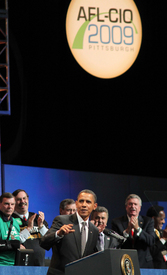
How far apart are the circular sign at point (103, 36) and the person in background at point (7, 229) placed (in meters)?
4.21

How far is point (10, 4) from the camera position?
26.3 feet

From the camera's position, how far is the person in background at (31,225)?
200 inches

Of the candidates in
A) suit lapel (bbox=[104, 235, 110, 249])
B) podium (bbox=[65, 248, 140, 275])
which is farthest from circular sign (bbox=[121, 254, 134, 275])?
suit lapel (bbox=[104, 235, 110, 249])

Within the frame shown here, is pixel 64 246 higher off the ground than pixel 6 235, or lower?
lower

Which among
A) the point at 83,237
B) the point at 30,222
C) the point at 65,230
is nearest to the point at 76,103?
the point at 30,222

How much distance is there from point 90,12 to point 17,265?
210 inches

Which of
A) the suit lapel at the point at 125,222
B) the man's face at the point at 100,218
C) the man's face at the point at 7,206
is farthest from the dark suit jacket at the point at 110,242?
the man's face at the point at 7,206

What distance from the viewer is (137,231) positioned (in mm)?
5113

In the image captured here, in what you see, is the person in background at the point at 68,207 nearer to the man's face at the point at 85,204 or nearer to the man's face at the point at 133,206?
the man's face at the point at 133,206

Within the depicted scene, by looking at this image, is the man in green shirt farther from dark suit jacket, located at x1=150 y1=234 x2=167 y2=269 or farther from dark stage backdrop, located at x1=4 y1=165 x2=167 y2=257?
dark stage backdrop, located at x1=4 y1=165 x2=167 y2=257

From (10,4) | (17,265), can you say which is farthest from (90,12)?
(17,265)

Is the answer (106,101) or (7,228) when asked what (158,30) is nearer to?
(106,101)

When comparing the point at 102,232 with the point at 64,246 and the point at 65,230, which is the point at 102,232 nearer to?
the point at 64,246

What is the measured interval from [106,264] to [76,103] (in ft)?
19.3
